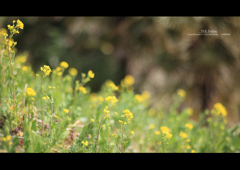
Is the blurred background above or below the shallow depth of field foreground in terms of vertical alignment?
above

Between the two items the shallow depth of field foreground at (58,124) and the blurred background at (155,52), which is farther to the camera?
the blurred background at (155,52)

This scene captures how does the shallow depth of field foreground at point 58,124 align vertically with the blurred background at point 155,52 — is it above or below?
below

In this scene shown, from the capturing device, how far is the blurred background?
3.12 m

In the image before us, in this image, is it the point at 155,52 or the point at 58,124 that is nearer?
the point at 58,124

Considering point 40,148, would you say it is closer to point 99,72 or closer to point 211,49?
point 211,49

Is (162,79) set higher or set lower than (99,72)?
lower

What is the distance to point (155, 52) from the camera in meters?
3.79

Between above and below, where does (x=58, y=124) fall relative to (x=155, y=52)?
below

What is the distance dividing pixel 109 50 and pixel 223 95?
9.99 ft

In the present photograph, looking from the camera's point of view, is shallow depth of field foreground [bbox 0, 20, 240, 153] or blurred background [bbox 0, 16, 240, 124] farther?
blurred background [bbox 0, 16, 240, 124]

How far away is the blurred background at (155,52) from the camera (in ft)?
10.3

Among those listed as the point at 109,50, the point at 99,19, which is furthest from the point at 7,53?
the point at 109,50

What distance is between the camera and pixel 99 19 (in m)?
4.27
